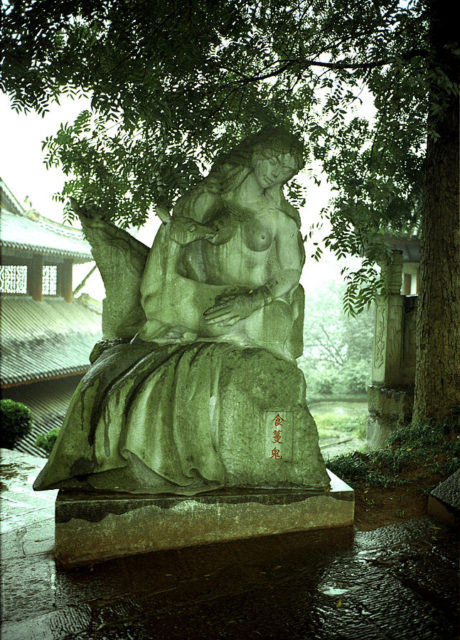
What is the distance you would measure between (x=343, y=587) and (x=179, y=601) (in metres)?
0.74

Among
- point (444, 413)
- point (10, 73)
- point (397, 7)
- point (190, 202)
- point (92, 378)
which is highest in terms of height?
point (397, 7)

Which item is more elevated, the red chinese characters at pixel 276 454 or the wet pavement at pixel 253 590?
the red chinese characters at pixel 276 454

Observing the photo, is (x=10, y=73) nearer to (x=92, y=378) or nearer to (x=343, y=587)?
(x=92, y=378)

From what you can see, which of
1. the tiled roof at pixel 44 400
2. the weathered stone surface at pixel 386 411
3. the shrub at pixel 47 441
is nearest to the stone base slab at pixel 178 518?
the weathered stone surface at pixel 386 411

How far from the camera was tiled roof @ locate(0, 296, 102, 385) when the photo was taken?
12.1 m

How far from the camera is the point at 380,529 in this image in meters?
3.04

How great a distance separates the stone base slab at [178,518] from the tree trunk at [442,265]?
9.19ft

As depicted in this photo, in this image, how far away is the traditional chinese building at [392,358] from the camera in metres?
7.61

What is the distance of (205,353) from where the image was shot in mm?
2889

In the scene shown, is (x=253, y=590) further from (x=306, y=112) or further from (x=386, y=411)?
(x=386, y=411)

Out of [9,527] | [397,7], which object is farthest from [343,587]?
[397,7]

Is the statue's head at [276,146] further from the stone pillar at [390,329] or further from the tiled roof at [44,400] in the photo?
Answer: the tiled roof at [44,400]

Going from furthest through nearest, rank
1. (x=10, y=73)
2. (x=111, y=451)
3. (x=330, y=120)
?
(x=330, y=120) < (x=10, y=73) < (x=111, y=451)

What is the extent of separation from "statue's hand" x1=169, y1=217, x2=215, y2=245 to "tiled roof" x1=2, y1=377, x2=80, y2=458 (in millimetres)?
9612
